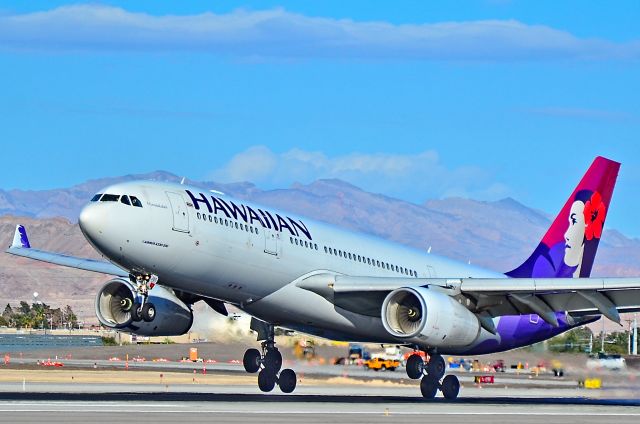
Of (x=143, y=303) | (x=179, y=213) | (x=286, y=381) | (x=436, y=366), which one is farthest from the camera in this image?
(x=286, y=381)

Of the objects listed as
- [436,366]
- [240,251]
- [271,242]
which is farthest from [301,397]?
[240,251]

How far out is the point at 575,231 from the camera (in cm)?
5388

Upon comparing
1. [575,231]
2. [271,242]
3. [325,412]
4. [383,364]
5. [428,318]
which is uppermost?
[575,231]

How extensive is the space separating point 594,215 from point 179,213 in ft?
69.8

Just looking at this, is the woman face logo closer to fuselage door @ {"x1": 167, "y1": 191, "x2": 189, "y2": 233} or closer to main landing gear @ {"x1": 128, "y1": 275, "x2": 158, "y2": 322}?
fuselage door @ {"x1": 167, "y1": 191, "x2": 189, "y2": 233}

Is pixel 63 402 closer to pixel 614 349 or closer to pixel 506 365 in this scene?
pixel 506 365

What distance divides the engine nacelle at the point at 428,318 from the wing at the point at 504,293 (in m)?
0.74

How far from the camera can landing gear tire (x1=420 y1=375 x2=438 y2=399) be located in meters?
45.0

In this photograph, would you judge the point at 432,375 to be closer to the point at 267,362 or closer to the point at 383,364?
the point at 267,362

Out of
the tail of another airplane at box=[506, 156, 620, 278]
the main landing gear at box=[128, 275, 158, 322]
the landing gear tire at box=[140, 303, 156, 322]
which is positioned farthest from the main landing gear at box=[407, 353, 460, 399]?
the landing gear tire at box=[140, 303, 156, 322]

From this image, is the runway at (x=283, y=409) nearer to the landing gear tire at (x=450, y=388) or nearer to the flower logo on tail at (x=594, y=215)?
the landing gear tire at (x=450, y=388)

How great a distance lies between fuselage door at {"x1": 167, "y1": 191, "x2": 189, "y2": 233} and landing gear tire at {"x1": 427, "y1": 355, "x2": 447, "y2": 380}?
10.4m

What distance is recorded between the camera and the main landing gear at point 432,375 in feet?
148

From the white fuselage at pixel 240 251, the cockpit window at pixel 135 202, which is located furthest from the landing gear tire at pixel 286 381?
the cockpit window at pixel 135 202
